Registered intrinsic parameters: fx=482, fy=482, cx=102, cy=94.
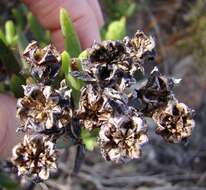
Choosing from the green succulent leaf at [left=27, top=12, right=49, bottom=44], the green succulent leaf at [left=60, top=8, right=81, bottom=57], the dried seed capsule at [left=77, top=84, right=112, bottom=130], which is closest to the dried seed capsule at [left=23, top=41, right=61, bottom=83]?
the dried seed capsule at [left=77, top=84, right=112, bottom=130]

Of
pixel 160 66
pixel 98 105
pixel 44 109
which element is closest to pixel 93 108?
pixel 98 105

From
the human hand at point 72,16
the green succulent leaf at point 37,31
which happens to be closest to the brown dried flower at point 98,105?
the human hand at point 72,16

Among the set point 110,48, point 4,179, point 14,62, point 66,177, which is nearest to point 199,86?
point 66,177

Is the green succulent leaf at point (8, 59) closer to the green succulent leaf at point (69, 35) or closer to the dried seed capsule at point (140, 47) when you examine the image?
the green succulent leaf at point (69, 35)

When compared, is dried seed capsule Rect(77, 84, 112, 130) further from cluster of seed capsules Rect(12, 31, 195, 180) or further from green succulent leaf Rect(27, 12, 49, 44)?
green succulent leaf Rect(27, 12, 49, 44)

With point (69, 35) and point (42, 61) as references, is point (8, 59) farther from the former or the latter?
point (42, 61)

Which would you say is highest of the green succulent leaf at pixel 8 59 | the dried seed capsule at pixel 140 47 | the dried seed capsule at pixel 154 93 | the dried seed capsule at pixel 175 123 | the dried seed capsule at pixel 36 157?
the green succulent leaf at pixel 8 59
